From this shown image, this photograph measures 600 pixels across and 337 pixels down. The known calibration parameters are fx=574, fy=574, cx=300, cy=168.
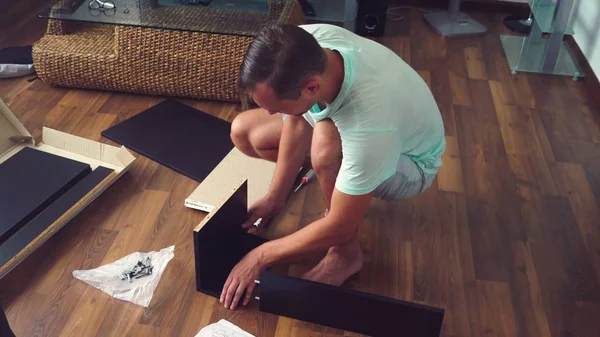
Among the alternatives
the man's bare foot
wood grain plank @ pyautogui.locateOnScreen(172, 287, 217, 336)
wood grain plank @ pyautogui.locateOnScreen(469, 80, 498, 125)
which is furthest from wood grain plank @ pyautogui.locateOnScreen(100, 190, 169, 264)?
wood grain plank @ pyautogui.locateOnScreen(469, 80, 498, 125)

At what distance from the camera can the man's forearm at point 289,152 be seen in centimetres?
153

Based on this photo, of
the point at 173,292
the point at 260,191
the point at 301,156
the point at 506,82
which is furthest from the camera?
the point at 506,82

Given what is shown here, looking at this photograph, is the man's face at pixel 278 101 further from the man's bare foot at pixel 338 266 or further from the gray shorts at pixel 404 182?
the man's bare foot at pixel 338 266

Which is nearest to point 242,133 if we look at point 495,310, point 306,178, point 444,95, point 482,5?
point 306,178

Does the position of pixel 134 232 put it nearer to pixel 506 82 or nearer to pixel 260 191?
pixel 260 191

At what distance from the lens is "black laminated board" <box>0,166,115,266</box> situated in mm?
1495

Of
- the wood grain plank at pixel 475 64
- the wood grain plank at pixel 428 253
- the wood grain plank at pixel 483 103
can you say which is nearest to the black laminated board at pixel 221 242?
the wood grain plank at pixel 428 253

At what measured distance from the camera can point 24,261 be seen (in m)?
1.55

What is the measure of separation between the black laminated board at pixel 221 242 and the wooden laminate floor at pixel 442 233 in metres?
0.06

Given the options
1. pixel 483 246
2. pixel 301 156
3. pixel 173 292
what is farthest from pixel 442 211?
pixel 173 292

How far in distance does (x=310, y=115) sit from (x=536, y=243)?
80 centimetres

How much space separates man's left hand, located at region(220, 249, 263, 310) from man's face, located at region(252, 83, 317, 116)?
413 mm

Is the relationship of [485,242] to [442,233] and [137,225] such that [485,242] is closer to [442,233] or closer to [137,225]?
[442,233]

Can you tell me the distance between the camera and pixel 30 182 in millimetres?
1719
